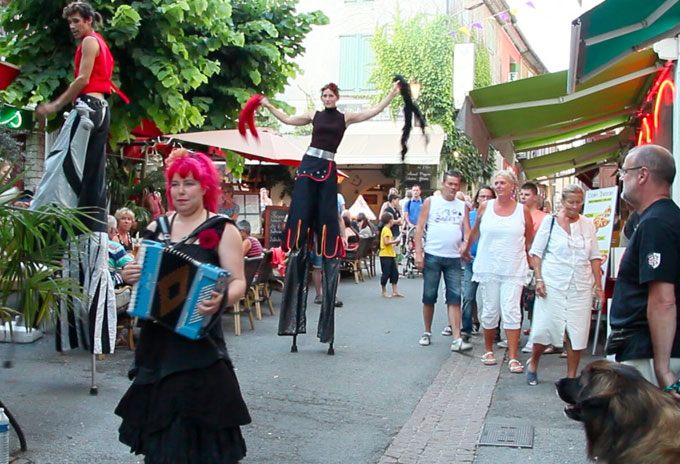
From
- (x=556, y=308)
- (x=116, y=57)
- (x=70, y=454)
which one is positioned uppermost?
(x=116, y=57)

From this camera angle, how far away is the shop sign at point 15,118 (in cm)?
1127

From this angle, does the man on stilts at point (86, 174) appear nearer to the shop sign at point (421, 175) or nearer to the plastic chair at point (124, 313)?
the plastic chair at point (124, 313)

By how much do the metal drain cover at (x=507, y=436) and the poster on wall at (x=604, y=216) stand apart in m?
3.24

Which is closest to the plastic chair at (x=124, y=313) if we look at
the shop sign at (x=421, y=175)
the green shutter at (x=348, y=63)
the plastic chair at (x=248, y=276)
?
the plastic chair at (x=248, y=276)

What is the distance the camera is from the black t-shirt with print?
12.2 ft

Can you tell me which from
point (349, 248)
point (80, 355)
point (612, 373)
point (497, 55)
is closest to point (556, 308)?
point (612, 373)

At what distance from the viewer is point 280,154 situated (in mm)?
14438

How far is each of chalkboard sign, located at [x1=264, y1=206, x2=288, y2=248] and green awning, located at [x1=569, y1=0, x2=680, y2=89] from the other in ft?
27.8

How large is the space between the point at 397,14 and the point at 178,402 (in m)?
30.9

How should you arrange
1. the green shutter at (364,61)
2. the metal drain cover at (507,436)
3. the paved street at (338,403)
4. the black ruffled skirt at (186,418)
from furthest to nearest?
the green shutter at (364,61), the metal drain cover at (507,436), the paved street at (338,403), the black ruffled skirt at (186,418)

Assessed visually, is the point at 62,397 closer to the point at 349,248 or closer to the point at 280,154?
the point at 280,154

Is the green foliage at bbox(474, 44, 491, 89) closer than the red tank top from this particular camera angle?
No

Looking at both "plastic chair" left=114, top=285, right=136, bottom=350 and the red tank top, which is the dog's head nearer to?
the red tank top

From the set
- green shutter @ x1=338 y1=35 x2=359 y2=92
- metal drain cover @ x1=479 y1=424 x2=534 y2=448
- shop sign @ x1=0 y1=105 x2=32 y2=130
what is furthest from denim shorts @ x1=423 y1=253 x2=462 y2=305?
green shutter @ x1=338 y1=35 x2=359 y2=92
